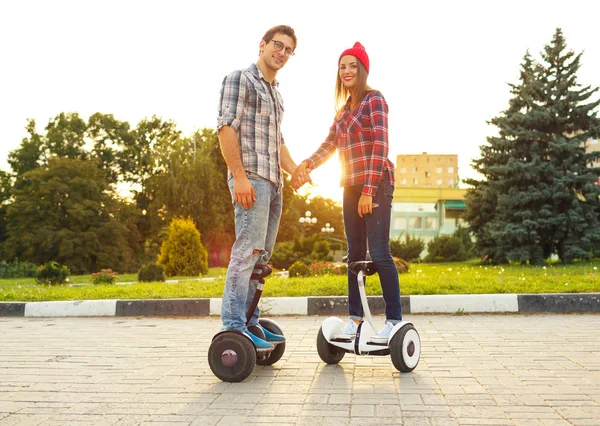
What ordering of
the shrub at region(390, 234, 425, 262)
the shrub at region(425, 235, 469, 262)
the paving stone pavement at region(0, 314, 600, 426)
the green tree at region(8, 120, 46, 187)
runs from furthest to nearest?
the green tree at region(8, 120, 46, 187) < the shrub at region(425, 235, 469, 262) < the shrub at region(390, 234, 425, 262) < the paving stone pavement at region(0, 314, 600, 426)

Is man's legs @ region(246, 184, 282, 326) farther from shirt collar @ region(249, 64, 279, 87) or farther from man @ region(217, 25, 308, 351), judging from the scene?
shirt collar @ region(249, 64, 279, 87)

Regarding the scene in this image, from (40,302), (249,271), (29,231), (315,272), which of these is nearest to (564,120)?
(315,272)

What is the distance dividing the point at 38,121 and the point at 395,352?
51.9 meters

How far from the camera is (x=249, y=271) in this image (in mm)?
3914

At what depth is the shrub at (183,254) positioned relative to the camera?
2045cm

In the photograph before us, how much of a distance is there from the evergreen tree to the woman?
Result: 17.8 metres

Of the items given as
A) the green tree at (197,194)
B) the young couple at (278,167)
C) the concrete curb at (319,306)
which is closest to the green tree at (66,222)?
the green tree at (197,194)

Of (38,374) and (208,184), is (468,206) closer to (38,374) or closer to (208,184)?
(208,184)

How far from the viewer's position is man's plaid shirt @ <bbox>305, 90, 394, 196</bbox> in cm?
407

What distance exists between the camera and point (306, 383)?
3602mm

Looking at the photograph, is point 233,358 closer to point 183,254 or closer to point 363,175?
point 363,175

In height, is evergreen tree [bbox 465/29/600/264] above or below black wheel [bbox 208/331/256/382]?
above

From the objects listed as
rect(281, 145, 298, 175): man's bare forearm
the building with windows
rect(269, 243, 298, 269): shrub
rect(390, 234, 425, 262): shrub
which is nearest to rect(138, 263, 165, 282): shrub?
rect(281, 145, 298, 175): man's bare forearm

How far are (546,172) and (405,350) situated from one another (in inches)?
766
